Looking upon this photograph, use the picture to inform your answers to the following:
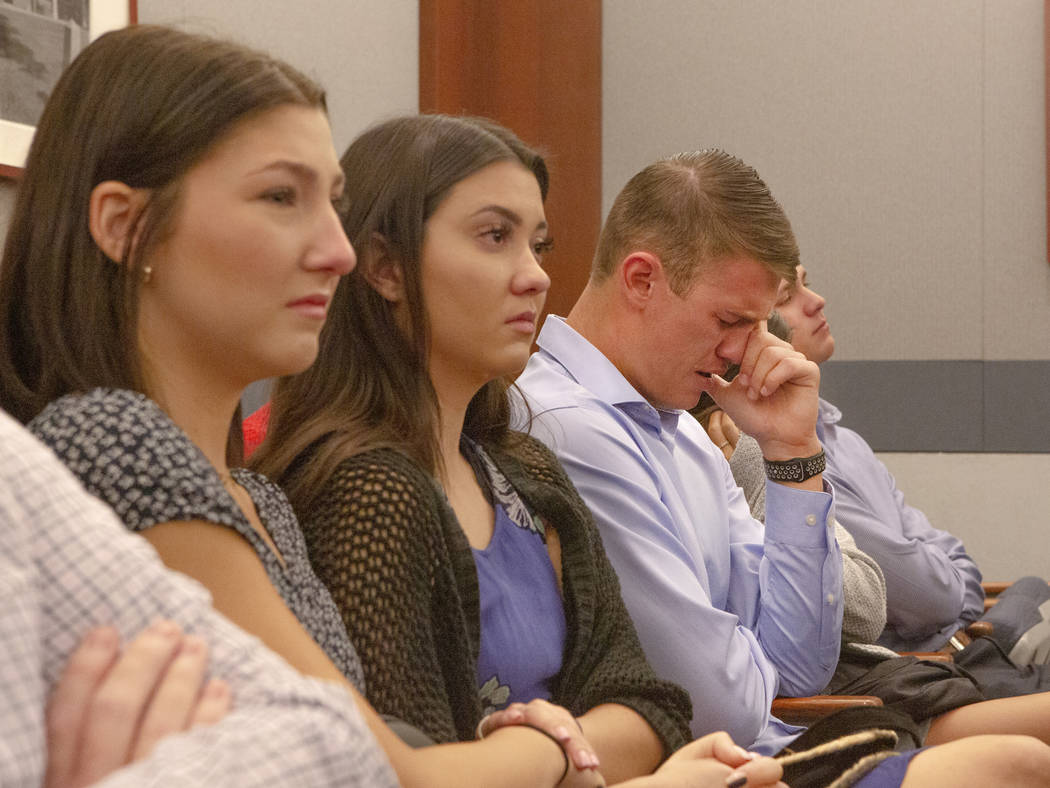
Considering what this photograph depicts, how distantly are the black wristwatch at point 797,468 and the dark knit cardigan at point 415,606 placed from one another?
28.9 inches

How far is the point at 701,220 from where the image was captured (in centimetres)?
222

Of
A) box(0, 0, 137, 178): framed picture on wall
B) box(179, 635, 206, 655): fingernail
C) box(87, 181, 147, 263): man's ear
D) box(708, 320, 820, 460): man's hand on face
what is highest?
box(0, 0, 137, 178): framed picture on wall

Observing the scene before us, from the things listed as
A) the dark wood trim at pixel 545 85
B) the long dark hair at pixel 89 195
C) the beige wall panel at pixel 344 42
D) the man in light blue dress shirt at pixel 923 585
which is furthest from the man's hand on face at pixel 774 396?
the dark wood trim at pixel 545 85

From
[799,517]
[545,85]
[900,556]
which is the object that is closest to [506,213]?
[799,517]

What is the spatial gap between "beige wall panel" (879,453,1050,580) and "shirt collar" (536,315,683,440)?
256 cm

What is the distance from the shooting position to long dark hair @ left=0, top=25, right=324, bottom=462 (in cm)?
111

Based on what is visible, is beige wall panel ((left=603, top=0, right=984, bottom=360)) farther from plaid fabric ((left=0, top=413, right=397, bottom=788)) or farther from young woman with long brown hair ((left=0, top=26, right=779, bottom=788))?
plaid fabric ((left=0, top=413, right=397, bottom=788))

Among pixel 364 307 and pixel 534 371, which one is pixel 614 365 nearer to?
pixel 534 371

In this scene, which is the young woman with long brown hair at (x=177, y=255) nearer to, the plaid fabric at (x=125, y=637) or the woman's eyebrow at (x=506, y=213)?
the plaid fabric at (x=125, y=637)

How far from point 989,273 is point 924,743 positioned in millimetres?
2652

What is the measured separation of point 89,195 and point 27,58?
110 cm

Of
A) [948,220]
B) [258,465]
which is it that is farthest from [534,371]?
[948,220]

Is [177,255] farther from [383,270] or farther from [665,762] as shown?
[665,762]

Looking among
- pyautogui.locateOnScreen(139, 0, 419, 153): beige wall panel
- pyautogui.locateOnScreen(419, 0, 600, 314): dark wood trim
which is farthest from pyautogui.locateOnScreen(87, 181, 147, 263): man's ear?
pyautogui.locateOnScreen(419, 0, 600, 314): dark wood trim
